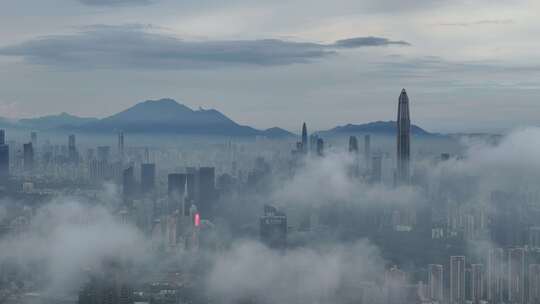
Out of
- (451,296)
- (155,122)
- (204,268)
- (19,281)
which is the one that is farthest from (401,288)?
(155,122)

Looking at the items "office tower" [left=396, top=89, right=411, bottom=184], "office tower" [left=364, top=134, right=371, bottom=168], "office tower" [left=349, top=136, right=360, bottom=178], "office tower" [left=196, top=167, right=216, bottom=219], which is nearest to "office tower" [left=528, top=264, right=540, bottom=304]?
"office tower" [left=196, top=167, right=216, bottom=219]

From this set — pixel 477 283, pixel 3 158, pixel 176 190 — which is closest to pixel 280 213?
pixel 176 190

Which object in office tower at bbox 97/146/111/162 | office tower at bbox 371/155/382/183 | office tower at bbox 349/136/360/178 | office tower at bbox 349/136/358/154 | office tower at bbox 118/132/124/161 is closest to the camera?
office tower at bbox 371/155/382/183

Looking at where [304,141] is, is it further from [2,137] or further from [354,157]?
[2,137]

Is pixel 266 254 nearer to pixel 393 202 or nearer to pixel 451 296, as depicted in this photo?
pixel 451 296

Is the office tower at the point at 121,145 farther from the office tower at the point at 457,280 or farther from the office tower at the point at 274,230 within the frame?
the office tower at the point at 457,280

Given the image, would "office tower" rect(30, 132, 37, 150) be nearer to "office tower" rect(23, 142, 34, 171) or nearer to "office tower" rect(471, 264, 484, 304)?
"office tower" rect(23, 142, 34, 171)
